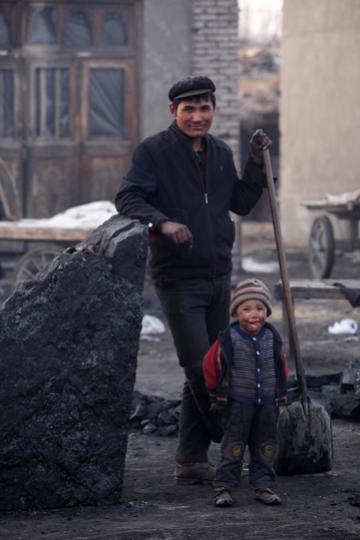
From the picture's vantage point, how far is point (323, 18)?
62.3 ft

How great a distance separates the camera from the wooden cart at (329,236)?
14039 millimetres

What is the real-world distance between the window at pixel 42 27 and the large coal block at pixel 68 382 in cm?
812

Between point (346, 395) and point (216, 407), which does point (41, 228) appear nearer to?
point (346, 395)

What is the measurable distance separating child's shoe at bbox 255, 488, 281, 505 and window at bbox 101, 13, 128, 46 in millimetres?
8511

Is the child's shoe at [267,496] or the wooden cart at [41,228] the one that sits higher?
the wooden cart at [41,228]

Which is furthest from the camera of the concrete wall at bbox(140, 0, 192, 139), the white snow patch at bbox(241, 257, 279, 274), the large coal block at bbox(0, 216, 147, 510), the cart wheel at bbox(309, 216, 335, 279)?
the white snow patch at bbox(241, 257, 279, 274)

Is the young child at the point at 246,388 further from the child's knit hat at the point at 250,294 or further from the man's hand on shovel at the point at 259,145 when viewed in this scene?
the man's hand on shovel at the point at 259,145

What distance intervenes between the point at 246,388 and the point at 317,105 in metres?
14.4

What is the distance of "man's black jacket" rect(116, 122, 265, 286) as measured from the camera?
18.1 feet

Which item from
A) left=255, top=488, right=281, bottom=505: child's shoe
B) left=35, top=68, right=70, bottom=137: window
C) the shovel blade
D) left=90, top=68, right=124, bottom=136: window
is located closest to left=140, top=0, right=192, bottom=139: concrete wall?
left=90, top=68, right=124, bottom=136: window

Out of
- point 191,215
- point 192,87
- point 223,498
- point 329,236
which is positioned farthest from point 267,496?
point 329,236

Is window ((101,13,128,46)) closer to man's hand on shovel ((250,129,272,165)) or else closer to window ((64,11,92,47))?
window ((64,11,92,47))

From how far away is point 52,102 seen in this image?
13.1 metres

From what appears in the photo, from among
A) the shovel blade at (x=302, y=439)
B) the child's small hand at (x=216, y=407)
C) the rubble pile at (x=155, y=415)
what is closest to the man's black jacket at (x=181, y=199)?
the child's small hand at (x=216, y=407)
